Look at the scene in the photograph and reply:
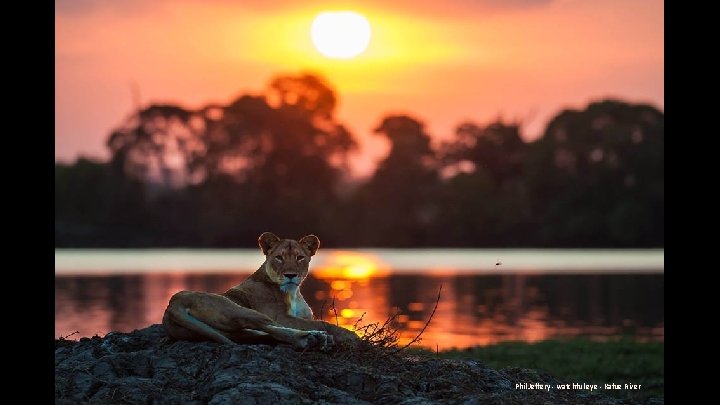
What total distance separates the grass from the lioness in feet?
23.8

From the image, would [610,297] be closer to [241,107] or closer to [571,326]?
[571,326]

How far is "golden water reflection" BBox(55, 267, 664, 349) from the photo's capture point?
36.1 m

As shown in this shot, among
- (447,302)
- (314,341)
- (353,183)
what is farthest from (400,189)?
(314,341)

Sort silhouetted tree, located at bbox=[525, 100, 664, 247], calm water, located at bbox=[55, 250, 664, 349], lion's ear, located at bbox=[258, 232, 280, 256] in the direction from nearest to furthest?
1. lion's ear, located at bbox=[258, 232, 280, 256]
2. calm water, located at bbox=[55, 250, 664, 349]
3. silhouetted tree, located at bbox=[525, 100, 664, 247]

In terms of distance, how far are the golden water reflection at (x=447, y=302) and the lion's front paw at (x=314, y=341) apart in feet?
→ 45.1

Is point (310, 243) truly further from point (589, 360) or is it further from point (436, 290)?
point (436, 290)

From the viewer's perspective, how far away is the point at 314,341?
9.86 m

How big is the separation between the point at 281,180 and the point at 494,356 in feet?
273

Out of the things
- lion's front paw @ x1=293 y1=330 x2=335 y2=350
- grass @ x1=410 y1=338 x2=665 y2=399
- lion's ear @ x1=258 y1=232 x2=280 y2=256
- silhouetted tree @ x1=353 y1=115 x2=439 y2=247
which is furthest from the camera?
silhouetted tree @ x1=353 y1=115 x2=439 y2=247

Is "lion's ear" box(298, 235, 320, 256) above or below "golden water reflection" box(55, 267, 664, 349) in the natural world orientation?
Result: above

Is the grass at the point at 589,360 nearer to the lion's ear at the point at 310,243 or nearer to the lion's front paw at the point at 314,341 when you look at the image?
the lion's ear at the point at 310,243

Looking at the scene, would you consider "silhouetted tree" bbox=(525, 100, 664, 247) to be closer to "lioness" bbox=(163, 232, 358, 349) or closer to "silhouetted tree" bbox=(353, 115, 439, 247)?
→ "silhouetted tree" bbox=(353, 115, 439, 247)

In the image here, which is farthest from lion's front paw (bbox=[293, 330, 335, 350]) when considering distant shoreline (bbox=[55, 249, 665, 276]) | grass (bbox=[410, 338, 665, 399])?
distant shoreline (bbox=[55, 249, 665, 276])
